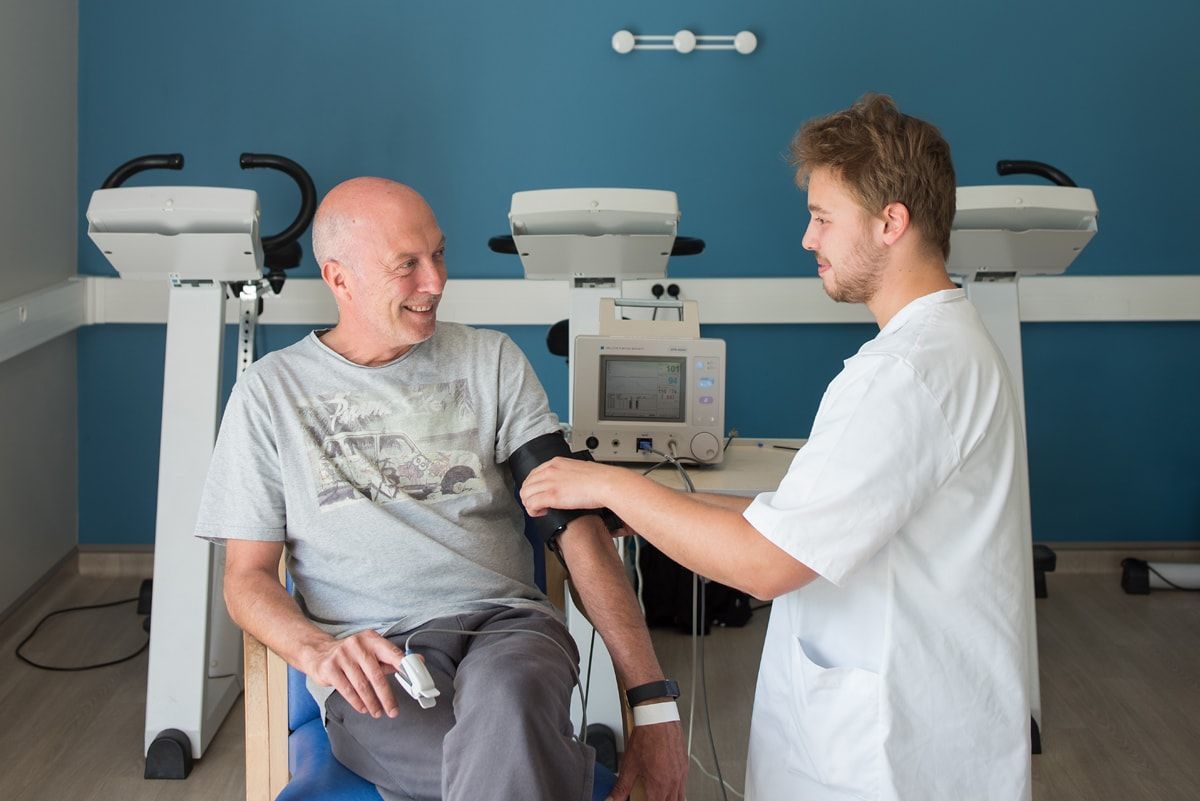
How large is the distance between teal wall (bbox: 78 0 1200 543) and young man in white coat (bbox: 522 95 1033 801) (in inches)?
81.1

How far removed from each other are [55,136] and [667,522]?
8.68 feet

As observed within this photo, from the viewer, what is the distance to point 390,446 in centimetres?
198

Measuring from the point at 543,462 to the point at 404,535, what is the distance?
25 cm

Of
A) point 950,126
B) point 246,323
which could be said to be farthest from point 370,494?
point 950,126

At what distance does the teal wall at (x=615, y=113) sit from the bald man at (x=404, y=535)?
160cm

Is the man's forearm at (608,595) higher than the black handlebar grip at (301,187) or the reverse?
the reverse

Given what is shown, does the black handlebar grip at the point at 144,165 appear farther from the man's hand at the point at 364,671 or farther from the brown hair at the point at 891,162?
the brown hair at the point at 891,162

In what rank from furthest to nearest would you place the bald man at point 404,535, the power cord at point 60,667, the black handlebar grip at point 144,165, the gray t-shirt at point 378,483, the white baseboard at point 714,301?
the white baseboard at point 714,301, the power cord at point 60,667, the black handlebar grip at point 144,165, the gray t-shirt at point 378,483, the bald man at point 404,535

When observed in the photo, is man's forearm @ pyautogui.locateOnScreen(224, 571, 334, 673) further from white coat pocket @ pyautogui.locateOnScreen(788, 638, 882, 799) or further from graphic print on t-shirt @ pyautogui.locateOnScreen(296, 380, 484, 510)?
white coat pocket @ pyautogui.locateOnScreen(788, 638, 882, 799)

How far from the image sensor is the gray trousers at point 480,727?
1559 mm

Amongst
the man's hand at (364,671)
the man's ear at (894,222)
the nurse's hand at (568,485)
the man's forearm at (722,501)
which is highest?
the man's ear at (894,222)

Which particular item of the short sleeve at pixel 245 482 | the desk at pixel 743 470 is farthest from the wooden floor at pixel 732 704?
the short sleeve at pixel 245 482

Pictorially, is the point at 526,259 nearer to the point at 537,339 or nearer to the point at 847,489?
the point at 537,339

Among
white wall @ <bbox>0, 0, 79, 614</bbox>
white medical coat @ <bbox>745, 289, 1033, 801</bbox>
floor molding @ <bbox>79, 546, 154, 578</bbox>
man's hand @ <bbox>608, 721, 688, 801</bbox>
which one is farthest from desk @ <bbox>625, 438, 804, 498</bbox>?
floor molding @ <bbox>79, 546, 154, 578</bbox>
